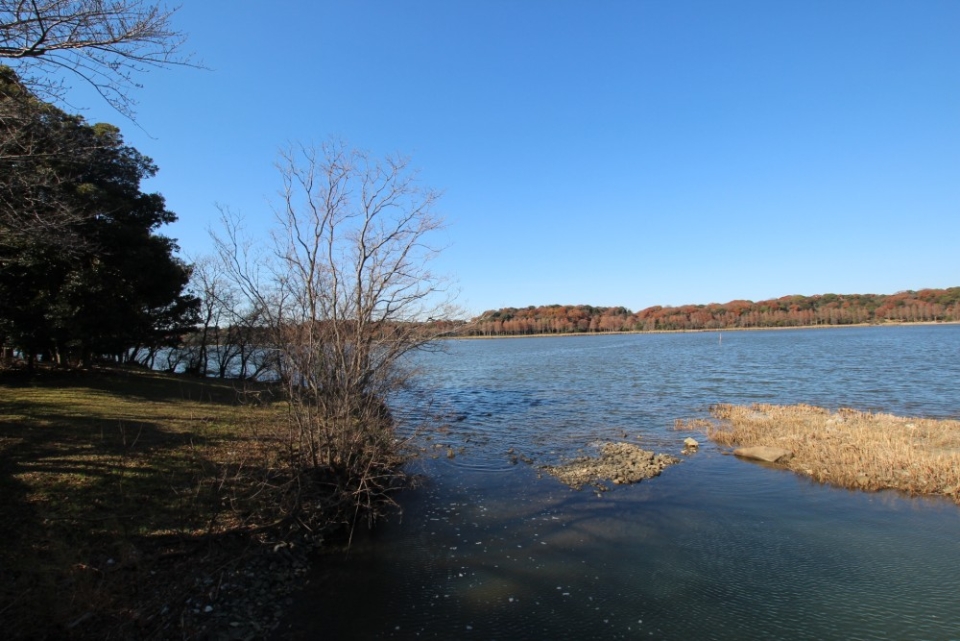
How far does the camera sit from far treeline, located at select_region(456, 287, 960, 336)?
13000 centimetres

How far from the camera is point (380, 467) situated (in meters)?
10.6

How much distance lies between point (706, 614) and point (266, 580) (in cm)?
629

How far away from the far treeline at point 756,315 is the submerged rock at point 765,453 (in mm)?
102369

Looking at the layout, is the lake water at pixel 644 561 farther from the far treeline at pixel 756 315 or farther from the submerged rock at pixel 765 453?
the far treeline at pixel 756 315

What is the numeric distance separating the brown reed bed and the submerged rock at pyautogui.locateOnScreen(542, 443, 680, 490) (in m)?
3.51

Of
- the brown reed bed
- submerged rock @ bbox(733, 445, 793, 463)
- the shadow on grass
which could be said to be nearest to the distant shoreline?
the brown reed bed

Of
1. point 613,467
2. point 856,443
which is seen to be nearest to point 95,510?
point 613,467

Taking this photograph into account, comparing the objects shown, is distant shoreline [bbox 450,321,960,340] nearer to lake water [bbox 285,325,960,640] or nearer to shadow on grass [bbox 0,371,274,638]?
lake water [bbox 285,325,960,640]

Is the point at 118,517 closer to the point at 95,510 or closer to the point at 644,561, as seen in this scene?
the point at 95,510

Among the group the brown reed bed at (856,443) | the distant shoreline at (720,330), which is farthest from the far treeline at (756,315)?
the brown reed bed at (856,443)

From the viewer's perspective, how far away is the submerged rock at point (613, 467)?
1257 cm

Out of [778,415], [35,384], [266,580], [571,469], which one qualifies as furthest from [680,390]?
[35,384]

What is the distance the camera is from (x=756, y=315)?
→ 470ft

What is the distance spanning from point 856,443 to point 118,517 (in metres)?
17.3
